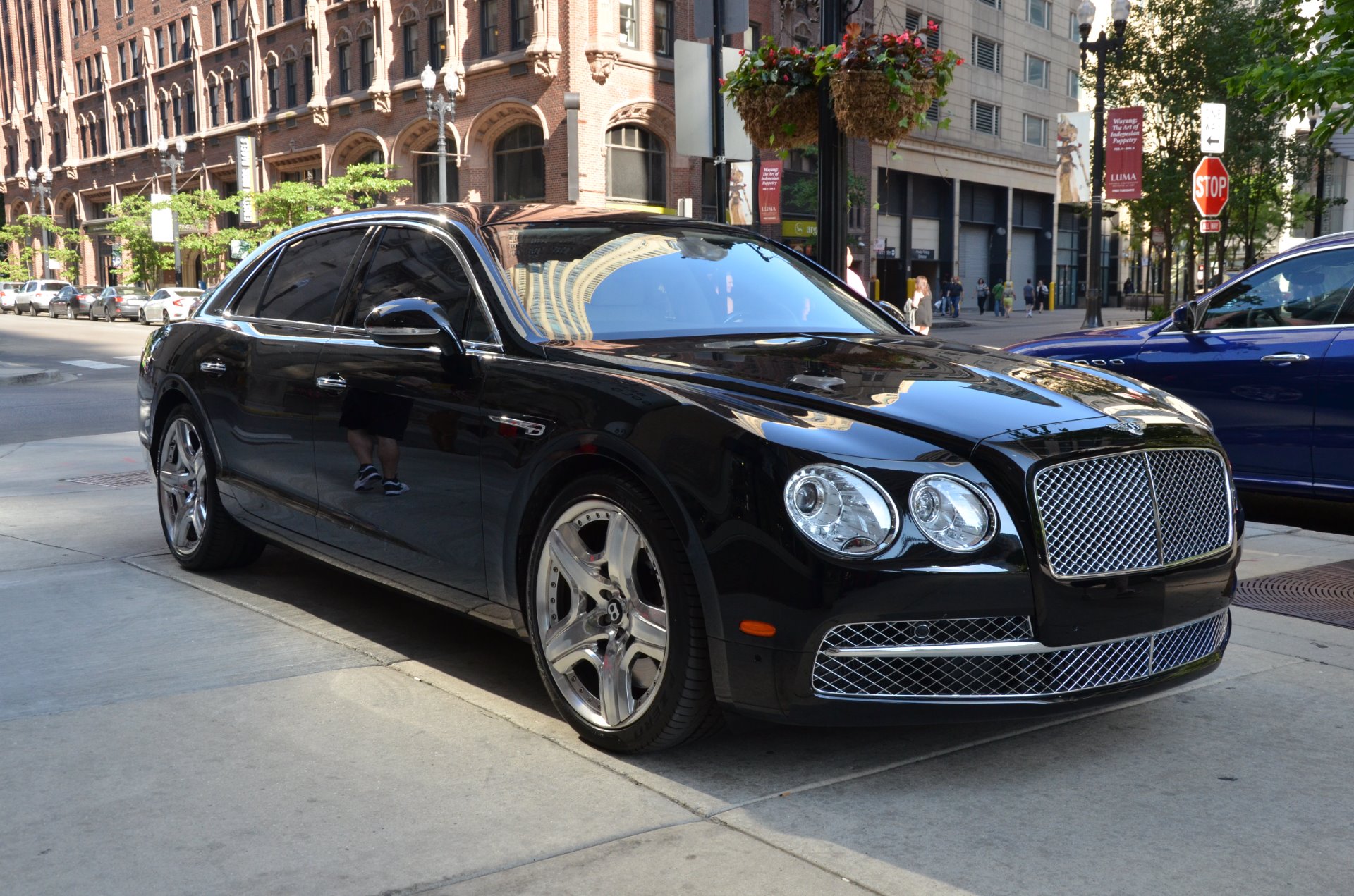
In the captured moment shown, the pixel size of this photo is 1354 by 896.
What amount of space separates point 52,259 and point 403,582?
82256 millimetres

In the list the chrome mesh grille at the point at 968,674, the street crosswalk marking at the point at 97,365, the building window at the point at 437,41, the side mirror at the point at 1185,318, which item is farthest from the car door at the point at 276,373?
the building window at the point at 437,41

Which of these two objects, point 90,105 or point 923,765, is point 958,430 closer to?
point 923,765

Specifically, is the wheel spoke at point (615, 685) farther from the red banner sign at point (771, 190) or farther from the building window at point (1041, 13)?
the building window at point (1041, 13)

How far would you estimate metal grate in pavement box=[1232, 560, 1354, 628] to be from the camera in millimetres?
5594

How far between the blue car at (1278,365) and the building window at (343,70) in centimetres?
4794

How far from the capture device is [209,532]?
6.05 m

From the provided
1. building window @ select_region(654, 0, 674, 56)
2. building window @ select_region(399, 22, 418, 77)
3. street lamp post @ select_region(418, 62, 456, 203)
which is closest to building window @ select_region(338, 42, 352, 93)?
building window @ select_region(399, 22, 418, 77)

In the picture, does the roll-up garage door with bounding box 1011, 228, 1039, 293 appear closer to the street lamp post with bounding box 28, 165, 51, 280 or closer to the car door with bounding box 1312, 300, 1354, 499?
the street lamp post with bounding box 28, 165, 51, 280

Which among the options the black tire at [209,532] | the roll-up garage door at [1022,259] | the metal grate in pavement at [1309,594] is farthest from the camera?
the roll-up garage door at [1022,259]

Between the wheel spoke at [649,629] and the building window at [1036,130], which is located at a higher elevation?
the building window at [1036,130]

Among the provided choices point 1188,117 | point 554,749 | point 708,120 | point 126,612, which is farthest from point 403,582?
point 1188,117

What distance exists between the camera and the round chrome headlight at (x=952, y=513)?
130 inches

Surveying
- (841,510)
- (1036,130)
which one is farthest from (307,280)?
(1036,130)

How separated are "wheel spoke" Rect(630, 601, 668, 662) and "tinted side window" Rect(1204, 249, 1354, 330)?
17.7 feet
